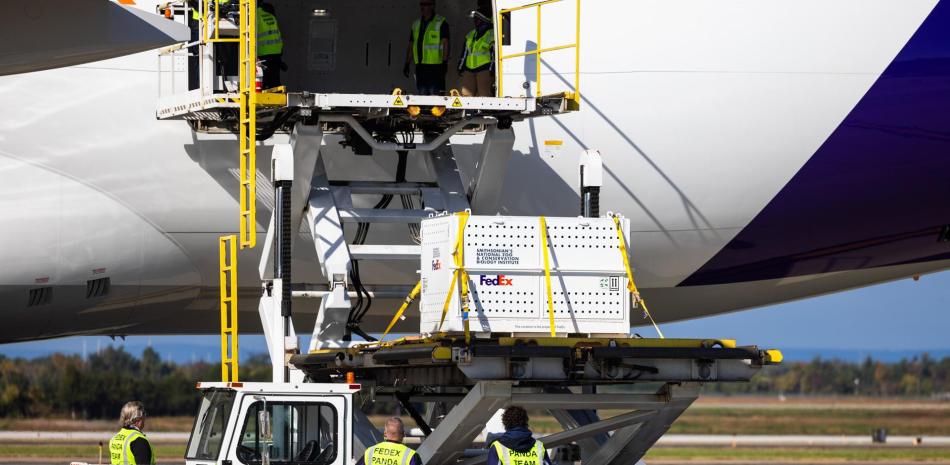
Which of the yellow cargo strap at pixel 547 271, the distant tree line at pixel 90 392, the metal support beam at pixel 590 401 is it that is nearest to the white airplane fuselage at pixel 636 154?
the yellow cargo strap at pixel 547 271

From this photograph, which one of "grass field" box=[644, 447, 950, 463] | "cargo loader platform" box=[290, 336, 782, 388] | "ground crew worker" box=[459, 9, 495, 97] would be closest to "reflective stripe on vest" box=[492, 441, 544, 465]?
"cargo loader platform" box=[290, 336, 782, 388]

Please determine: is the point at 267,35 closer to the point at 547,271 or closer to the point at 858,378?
the point at 547,271

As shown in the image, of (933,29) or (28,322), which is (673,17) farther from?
(28,322)

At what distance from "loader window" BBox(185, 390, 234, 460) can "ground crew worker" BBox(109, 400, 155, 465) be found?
1.04 metres

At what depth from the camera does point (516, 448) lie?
11219 mm

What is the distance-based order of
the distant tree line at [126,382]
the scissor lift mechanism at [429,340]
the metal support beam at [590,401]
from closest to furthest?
the scissor lift mechanism at [429,340]
the metal support beam at [590,401]
the distant tree line at [126,382]

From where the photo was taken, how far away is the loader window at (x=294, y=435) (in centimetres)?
1207

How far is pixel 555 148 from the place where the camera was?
55.4 ft

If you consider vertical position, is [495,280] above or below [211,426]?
above

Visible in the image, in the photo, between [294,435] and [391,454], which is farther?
[294,435]

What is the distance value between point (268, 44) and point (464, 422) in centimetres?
510

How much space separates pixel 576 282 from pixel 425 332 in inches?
57.2

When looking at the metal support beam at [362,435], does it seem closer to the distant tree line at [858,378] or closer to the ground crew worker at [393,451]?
the ground crew worker at [393,451]

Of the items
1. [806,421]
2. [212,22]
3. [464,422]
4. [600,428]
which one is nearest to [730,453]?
[806,421]
